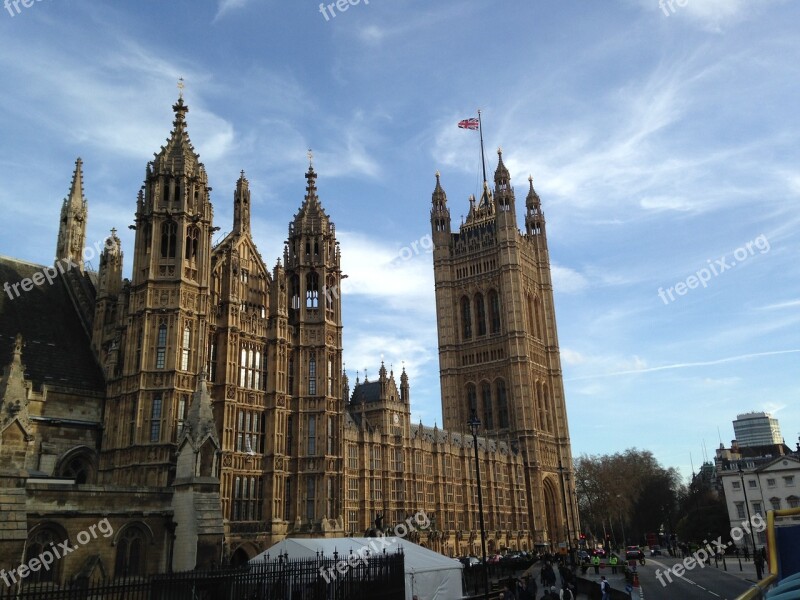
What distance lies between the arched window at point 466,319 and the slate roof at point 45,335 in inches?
3142

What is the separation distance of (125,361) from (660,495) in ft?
332

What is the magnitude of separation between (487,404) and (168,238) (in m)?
78.3

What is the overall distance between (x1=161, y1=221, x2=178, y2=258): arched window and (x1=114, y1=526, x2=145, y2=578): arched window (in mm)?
14078

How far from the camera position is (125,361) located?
33.2 m

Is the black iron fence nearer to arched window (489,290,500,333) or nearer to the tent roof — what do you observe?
the tent roof

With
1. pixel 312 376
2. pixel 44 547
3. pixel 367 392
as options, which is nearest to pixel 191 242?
pixel 312 376

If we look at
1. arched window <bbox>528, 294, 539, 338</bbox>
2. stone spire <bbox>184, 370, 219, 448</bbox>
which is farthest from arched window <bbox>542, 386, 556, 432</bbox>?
stone spire <bbox>184, 370, 219, 448</bbox>

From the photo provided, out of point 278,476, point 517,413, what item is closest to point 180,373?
point 278,476

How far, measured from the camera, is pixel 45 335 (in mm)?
35125

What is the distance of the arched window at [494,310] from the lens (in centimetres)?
10912

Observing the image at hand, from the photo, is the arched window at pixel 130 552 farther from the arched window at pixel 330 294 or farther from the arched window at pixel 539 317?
the arched window at pixel 539 317

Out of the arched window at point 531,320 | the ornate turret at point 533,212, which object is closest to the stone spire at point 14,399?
the arched window at point 531,320

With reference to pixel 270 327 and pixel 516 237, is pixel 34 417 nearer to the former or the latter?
pixel 270 327

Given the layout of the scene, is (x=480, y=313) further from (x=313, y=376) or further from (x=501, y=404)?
(x=313, y=376)
